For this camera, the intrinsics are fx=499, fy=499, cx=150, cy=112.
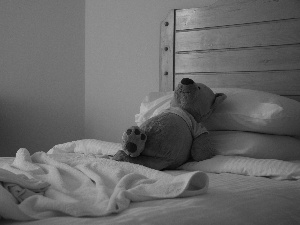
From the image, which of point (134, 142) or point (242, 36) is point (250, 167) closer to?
point (134, 142)

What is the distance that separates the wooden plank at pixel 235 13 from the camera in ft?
8.14

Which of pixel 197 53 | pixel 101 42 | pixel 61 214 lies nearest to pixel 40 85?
pixel 101 42

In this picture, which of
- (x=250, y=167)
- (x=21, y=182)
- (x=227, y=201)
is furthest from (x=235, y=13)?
(x=21, y=182)

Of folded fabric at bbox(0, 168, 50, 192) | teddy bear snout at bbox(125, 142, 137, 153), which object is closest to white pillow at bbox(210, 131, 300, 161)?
teddy bear snout at bbox(125, 142, 137, 153)

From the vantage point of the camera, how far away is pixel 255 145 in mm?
2031

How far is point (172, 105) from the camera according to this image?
2182 mm

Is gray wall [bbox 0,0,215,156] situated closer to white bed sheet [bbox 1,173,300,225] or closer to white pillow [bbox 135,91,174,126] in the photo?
white pillow [bbox 135,91,174,126]

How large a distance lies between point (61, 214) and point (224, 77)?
1.67 m

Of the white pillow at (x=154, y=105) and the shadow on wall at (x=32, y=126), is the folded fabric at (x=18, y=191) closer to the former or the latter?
the white pillow at (x=154, y=105)

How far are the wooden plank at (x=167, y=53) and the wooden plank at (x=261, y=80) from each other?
0.23 meters

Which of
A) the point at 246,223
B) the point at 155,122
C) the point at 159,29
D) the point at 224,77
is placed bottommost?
the point at 246,223

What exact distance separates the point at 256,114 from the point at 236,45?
2.18ft

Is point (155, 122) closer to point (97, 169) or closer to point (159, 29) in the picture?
point (97, 169)

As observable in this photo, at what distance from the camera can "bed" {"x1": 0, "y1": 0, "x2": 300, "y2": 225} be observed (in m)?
1.21
